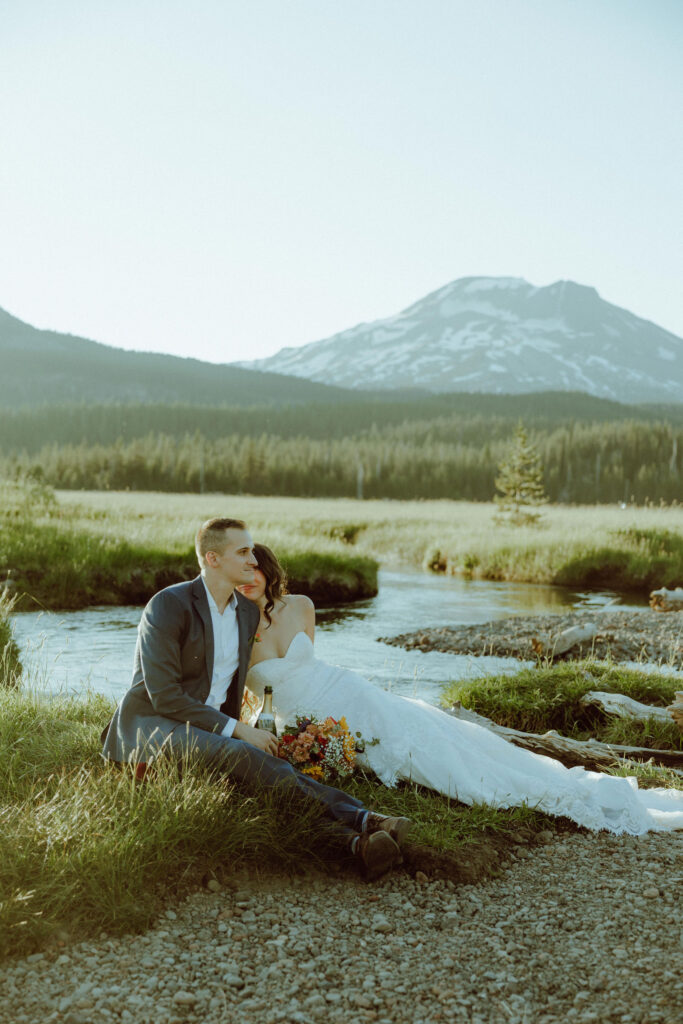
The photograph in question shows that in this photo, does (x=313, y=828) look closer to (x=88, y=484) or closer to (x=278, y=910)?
(x=278, y=910)

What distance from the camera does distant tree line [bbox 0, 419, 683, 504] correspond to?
116 meters

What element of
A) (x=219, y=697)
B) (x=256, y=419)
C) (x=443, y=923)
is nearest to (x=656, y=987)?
(x=443, y=923)

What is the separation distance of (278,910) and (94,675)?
888 cm

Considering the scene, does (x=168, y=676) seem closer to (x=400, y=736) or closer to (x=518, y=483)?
(x=400, y=736)

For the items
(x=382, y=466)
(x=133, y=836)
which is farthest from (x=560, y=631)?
(x=382, y=466)

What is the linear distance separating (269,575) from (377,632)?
11981 mm

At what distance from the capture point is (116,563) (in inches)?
891

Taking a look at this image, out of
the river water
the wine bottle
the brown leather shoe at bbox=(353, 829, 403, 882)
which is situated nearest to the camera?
the brown leather shoe at bbox=(353, 829, 403, 882)

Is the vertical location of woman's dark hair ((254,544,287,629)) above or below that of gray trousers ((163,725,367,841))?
above

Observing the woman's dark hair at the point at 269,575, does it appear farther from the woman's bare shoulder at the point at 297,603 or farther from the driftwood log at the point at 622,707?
the driftwood log at the point at 622,707

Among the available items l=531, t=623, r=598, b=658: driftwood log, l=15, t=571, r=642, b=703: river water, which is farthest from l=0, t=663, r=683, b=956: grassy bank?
l=531, t=623, r=598, b=658: driftwood log

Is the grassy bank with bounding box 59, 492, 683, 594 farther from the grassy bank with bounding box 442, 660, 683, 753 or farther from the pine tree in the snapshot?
the grassy bank with bounding box 442, 660, 683, 753

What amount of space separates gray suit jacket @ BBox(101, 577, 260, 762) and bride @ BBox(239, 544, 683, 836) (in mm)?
748

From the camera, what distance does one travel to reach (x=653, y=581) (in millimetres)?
26516
